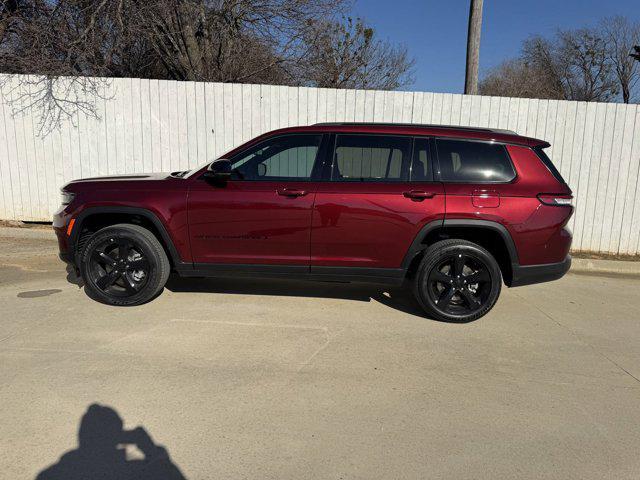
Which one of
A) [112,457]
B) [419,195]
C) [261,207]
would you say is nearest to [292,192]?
[261,207]

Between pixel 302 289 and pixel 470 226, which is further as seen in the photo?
pixel 302 289

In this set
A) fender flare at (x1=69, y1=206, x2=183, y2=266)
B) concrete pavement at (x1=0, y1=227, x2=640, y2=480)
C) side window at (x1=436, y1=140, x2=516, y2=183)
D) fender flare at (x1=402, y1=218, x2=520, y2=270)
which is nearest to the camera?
concrete pavement at (x1=0, y1=227, x2=640, y2=480)

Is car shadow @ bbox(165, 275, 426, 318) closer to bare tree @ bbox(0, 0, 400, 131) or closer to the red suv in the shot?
the red suv

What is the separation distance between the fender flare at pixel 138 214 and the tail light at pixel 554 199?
3.52 meters

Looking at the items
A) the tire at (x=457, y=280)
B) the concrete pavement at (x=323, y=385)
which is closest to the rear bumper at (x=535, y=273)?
the tire at (x=457, y=280)

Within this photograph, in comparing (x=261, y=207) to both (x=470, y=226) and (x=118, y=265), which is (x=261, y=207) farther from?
(x=470, y=226)

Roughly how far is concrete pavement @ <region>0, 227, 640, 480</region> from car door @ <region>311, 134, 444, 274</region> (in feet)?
2.21

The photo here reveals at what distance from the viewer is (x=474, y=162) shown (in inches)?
173

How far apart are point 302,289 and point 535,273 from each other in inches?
99.5

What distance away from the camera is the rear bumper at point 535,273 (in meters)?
4.32

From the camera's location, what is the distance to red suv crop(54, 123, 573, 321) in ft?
A: 14.0

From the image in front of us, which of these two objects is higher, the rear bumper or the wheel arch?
the wheel arch

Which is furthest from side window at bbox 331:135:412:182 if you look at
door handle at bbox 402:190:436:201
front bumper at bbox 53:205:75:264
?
front bumper at bbox 53:205:75:264

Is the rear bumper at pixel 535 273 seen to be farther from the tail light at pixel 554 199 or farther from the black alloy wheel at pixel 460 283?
the tail light at pixel 554 199
